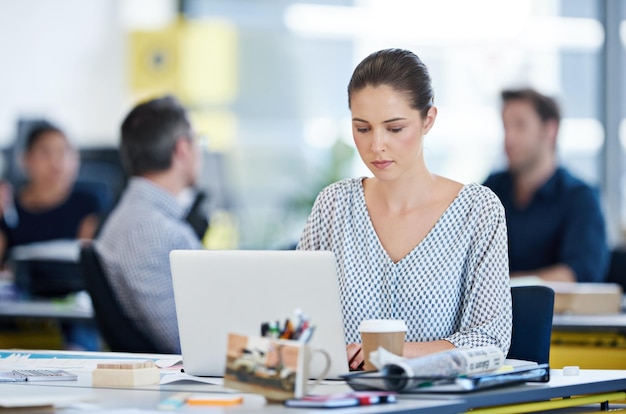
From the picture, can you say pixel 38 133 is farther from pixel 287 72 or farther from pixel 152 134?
pixel 287 72

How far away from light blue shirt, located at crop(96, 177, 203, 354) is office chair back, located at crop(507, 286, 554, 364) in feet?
4.94

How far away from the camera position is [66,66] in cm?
838

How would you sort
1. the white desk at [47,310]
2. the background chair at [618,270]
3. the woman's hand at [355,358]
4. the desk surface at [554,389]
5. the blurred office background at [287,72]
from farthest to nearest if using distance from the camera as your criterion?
the blurred office background at [287,72]
the background chair at [618,270]
the white desk at [47,310]
the woman's hand at [355,358]
the desk surface at [554,389]

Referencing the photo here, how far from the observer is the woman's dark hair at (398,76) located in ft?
9.02

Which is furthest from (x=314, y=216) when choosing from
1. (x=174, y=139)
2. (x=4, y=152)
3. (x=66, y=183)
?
(x=4, y=152)

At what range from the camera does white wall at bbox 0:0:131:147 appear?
321 inches

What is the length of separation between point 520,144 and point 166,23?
4.02m

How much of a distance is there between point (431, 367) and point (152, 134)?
2161mm

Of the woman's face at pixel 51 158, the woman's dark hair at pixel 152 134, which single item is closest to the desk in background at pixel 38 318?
the woman's dark hair at pixel 152 134

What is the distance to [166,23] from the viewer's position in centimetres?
846

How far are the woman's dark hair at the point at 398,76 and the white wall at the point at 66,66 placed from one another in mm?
5576

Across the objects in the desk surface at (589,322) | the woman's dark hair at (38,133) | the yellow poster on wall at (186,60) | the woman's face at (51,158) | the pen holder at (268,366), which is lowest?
the desk surface at (589,322)

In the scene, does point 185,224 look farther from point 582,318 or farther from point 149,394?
point 149,394

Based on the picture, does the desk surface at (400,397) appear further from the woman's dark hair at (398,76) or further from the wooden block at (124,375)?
the woman's dark hair at (398,76)
